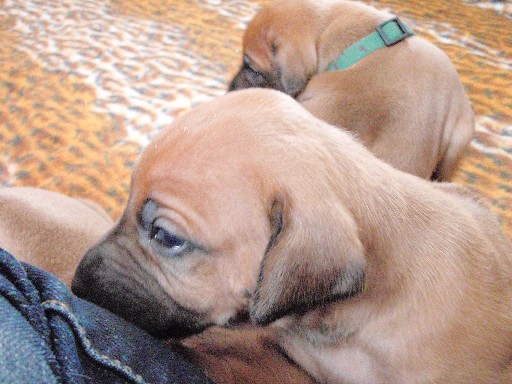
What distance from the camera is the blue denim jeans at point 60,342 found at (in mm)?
810

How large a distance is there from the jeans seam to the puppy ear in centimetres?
40

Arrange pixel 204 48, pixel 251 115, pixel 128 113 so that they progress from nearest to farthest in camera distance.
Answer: pixel 251 115 < pixel 128 113 < pixel 204 48

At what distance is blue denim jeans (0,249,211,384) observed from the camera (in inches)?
31.9

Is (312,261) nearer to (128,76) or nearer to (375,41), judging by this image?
(375,41)

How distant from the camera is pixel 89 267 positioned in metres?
1.59

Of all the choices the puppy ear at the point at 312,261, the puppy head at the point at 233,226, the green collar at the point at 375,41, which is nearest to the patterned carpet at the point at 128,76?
the green collar at the point at 375,41

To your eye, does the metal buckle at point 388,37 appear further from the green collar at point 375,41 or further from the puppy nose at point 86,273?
the puppy nose at point 86,273

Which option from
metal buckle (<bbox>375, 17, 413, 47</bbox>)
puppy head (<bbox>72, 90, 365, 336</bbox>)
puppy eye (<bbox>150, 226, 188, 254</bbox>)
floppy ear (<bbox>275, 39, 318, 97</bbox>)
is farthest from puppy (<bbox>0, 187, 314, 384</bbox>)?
metal buckle (<bbox>375, 17, 413, 47</bbox>)

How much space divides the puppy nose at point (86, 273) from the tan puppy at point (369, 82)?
1475mm

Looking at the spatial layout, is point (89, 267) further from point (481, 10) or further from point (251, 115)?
point (481, 10)

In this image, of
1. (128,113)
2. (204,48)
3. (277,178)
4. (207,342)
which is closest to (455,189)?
(277,178)

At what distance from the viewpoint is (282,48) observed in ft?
10.2

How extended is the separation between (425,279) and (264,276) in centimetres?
47

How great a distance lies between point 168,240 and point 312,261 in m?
0.41
